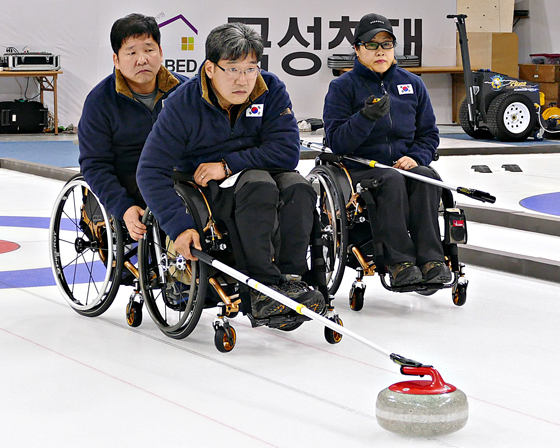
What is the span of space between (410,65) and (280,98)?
9996 millimetres

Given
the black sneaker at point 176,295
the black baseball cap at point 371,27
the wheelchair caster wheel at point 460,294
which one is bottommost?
the wheelchair caster wheel at point 460,294

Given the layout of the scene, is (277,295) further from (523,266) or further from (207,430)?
(523,266)

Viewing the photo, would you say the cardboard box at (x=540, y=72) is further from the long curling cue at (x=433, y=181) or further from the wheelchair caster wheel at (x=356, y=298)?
the wheelchair caster wheel at (x=356, y=298)

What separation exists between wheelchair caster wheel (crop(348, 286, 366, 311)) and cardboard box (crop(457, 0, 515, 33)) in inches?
413

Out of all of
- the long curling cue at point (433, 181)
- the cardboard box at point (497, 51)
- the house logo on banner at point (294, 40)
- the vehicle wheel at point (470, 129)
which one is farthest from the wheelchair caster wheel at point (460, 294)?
the cardboard box at point (497, 51)

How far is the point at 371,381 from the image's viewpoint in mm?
2172

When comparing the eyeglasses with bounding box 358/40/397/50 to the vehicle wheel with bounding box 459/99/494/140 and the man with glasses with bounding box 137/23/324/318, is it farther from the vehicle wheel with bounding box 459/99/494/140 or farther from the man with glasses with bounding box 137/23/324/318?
the vehicle wheel with bounding box 459/99/494/140

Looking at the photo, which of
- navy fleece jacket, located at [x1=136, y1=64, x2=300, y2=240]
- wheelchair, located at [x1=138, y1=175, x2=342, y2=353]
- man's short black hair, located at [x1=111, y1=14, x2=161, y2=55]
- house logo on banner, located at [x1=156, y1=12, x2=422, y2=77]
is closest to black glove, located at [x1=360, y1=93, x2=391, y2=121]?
navy fleece jacket, located at [x1=136, y1=64, x2=300, y2=240]

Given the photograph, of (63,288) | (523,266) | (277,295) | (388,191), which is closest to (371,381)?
(277,295)

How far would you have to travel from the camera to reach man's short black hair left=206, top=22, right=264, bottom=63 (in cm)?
244

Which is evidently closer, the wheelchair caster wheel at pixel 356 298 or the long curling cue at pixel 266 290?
the long curling cue at pixel 266 290

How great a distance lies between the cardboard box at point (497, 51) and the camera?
12266 mm

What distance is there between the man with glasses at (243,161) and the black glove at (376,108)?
409mm

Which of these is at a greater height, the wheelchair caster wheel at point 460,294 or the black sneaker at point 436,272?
the black sneaker at point 436,272
